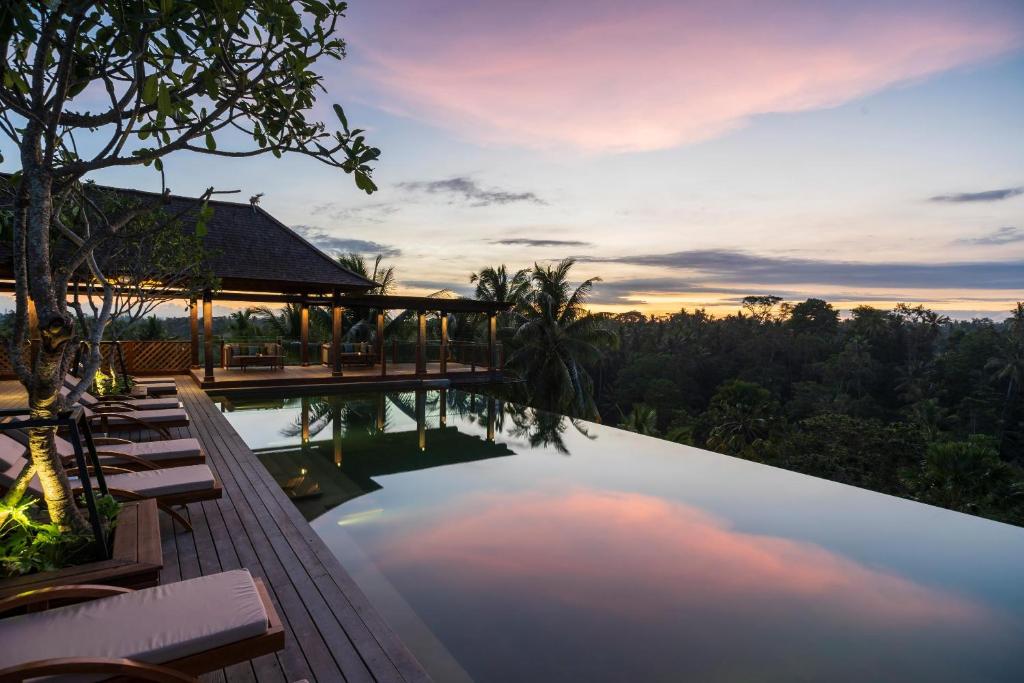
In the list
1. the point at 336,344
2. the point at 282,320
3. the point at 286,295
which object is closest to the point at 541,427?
the point at 336,344

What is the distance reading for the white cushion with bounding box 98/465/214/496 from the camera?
3.76 metres

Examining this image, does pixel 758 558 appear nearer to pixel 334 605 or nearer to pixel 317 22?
pixel 334 605

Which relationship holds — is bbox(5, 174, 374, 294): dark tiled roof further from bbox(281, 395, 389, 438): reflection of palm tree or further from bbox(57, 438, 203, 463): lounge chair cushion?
bbox(57, 438, 203, 463): lounge chair cushion

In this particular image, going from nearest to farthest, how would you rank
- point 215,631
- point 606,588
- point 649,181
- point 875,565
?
point 215,631
point 606,588
point 875,565
point 649,181

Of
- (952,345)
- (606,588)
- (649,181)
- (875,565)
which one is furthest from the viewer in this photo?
(952,345)

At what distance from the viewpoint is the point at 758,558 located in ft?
16.3

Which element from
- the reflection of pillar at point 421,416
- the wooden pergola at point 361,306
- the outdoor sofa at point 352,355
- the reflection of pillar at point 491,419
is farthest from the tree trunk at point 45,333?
the outdoor sofa at point 352,355

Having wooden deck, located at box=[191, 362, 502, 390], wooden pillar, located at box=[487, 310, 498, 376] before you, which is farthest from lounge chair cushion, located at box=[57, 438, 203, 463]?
wooden pillar, located at box=[487, 310, 498, 376]

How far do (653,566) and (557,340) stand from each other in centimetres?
1503

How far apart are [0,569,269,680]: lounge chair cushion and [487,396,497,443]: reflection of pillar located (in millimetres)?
7474

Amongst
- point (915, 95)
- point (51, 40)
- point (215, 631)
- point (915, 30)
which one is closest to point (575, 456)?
point (215, 631)

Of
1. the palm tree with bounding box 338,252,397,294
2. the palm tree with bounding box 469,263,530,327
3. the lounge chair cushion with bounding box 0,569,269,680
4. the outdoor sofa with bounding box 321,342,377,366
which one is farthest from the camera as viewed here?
the palm tree with bounding box 338,252,397,294

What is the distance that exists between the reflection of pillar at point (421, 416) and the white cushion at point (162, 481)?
188 inches

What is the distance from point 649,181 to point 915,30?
679 centimetres
